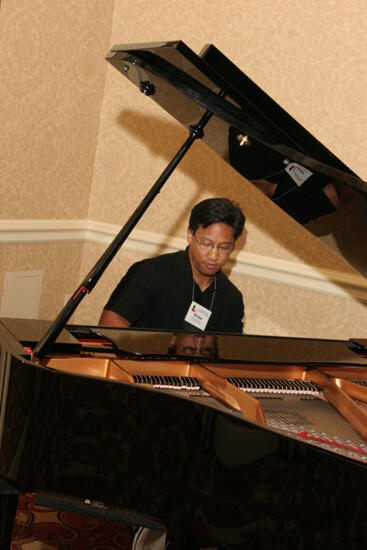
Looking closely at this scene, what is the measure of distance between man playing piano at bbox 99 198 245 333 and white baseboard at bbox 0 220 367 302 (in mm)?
379

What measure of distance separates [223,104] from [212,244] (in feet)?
3.67

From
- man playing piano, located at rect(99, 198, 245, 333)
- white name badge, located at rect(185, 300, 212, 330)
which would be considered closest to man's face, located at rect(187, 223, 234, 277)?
man playing piano, located at rect(99, 198, 245, 333)

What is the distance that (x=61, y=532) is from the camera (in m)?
2.54

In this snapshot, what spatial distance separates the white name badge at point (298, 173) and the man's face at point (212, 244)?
930 mm

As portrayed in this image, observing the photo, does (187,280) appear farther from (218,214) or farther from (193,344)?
(193,344)

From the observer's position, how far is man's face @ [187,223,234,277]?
294 cm

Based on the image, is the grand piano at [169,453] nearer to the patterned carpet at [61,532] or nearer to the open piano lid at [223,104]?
the open piano lid at [223,104]

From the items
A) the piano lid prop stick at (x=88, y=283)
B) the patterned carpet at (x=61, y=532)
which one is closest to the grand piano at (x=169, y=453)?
the piano lid prop stick at (x=88, y=283)

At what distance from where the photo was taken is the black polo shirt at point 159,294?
9.48ft

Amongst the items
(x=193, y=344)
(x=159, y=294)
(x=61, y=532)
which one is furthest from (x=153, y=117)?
(x=61, y=532)

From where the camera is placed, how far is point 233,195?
3465 millimetres

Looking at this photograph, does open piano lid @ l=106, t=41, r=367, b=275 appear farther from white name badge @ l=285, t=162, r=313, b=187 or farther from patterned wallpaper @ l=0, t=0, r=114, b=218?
patterned wallpaper @ l=0, t=0, r=114, b=218

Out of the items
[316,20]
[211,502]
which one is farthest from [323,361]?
[316,20]

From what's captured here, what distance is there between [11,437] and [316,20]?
226cm
